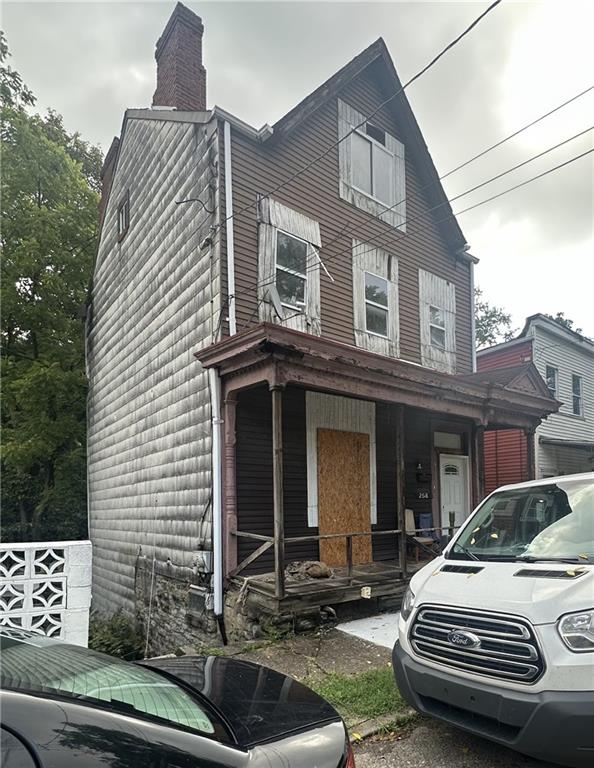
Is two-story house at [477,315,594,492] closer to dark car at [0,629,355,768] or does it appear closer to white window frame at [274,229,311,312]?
white window frame at [274,229,311,312]

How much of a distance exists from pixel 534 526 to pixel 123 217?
11703 mm

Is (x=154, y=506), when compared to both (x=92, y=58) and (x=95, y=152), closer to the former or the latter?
(x=92, y=58)

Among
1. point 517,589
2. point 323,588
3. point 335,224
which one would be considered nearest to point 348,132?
point 335,224

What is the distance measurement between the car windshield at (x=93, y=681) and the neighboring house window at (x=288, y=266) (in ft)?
22.7

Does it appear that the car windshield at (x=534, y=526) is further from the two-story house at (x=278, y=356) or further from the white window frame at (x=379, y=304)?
the white window frame at (x=379, y=304)

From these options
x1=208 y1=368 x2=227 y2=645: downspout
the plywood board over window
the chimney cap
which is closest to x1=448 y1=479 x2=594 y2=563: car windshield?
x1=208 y1=368 x2=227 y2=645: downspout

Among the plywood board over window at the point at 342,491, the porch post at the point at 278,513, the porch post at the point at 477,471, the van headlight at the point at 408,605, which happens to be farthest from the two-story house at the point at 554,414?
the van headlight at the point at 408,605

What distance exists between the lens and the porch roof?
6668mm

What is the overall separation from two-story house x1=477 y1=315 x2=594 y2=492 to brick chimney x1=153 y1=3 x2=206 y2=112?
11.8 metres

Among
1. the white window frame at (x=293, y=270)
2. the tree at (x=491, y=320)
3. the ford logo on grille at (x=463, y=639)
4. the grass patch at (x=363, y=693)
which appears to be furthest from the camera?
the tree at (x=491, y=320)

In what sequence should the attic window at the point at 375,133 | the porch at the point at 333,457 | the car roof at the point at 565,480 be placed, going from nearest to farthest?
the car roof at the point at 565,480, the porch at the point at 333,457, the attic window at the point at 375,133

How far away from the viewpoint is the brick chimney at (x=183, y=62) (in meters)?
10.5

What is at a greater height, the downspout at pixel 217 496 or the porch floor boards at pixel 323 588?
→ the downspout at pixel 217 496

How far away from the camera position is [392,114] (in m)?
12.2
